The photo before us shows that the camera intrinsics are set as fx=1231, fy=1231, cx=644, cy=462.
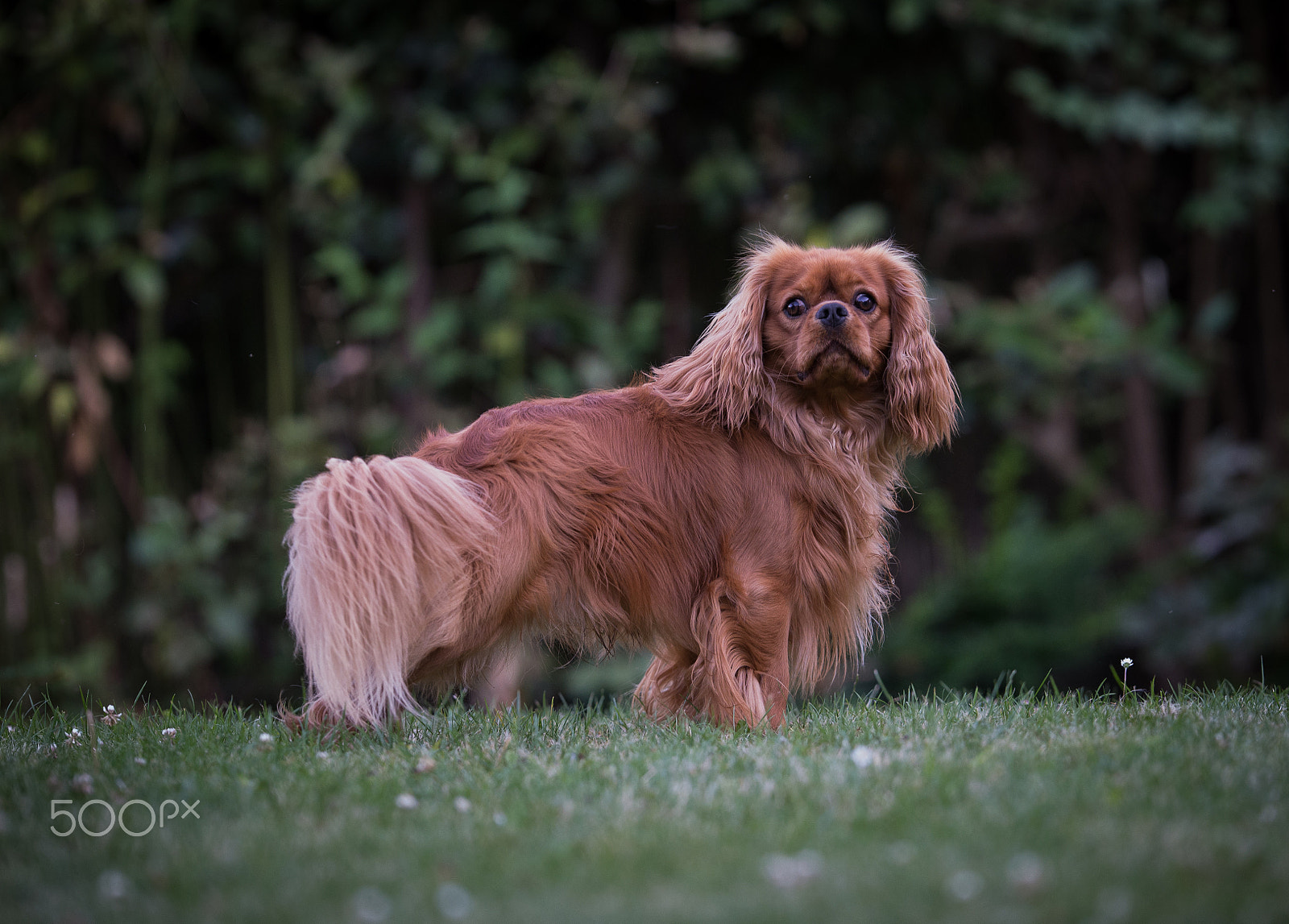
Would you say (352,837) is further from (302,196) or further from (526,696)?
(302,196)

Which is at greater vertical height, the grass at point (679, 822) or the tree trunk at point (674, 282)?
the tree trunk at point (674, 282)

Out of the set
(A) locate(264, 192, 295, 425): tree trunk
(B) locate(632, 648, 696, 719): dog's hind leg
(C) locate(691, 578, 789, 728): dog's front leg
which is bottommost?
(B) locate(632, 648, 696, 719): dog's hind leg

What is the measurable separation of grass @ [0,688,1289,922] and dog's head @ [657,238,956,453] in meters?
1.04

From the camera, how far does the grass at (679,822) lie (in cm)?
220

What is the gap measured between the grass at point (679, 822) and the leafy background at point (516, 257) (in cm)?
319

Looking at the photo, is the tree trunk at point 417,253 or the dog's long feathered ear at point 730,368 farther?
the tree trunk at point 417,253

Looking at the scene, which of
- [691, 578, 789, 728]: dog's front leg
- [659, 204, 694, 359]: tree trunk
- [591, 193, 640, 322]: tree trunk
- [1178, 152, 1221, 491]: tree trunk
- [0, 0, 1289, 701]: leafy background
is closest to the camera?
[691, 578, 789, 728]: dog's front leg

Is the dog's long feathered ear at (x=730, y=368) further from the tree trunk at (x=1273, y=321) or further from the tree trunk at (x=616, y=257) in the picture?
the tree trunk at (x=1273, y=321)

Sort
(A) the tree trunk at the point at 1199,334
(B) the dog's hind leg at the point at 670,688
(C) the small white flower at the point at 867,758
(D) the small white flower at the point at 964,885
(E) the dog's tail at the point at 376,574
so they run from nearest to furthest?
(D) the small white flower at the point at 964,885 → (C) the small white flower at the point at 867,758 → (E) the dog's tail at the point at 376,574 → (B) the dog's hind leg at the point at 670,688 → (A) the tree trunk at the point at 1199,334

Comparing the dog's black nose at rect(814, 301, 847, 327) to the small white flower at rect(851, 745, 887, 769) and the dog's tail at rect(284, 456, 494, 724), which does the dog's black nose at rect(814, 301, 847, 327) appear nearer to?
the dog's tail at rect(284, 456, 494, 724)

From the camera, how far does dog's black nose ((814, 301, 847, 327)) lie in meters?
3.92

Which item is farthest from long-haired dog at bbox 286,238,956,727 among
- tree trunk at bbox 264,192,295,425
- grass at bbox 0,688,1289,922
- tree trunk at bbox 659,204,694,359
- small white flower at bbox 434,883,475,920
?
tree trunk at bbox 264,192,295,425

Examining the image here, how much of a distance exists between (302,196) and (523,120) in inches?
51.2

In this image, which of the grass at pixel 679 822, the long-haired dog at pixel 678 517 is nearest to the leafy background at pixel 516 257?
the long-haired dog at pixel 678 517
